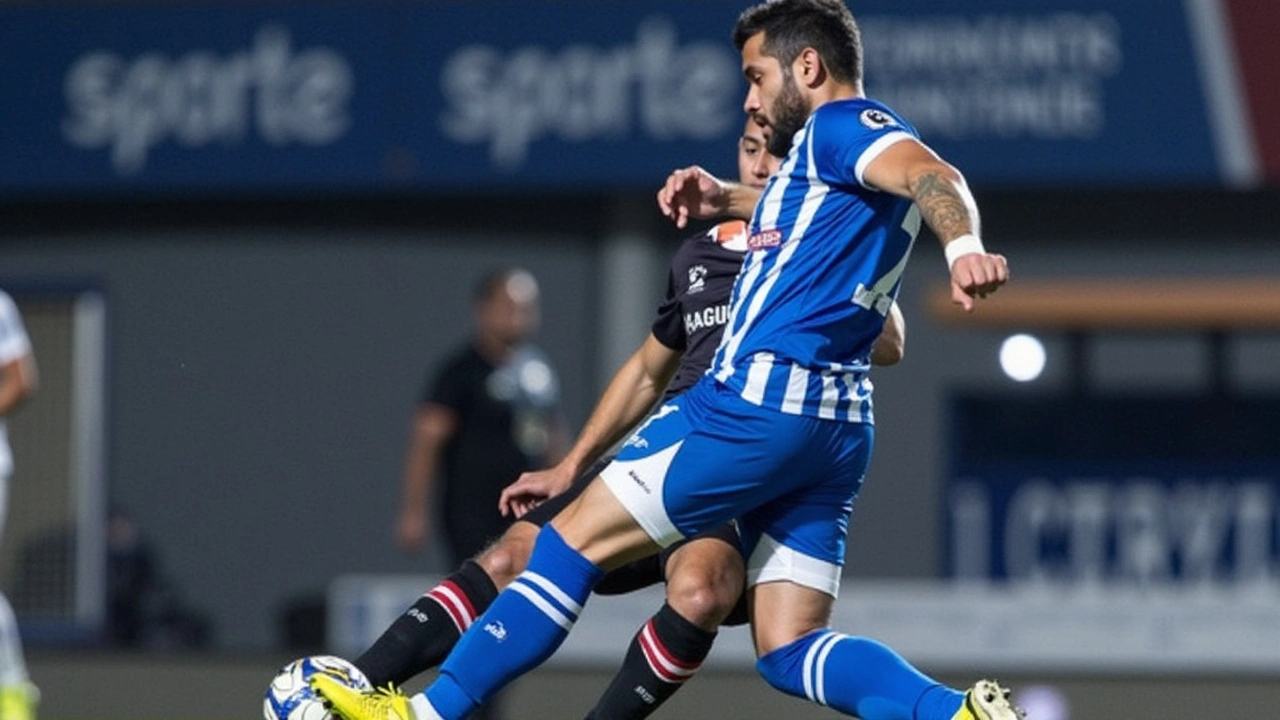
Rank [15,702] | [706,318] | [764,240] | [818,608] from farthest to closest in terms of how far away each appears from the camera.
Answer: [15,702]
[706,318]
[818,608]
[764,240]

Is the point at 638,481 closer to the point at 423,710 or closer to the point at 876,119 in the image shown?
the point at 423,710

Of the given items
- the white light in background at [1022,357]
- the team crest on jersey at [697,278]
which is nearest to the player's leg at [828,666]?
the team crest on jersey at [697,278]

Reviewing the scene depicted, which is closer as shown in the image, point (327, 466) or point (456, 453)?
point (456, 453)

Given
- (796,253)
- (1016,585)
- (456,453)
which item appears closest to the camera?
(796,253)

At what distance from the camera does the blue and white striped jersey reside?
6.09m

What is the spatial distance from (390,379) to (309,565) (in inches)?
45.1

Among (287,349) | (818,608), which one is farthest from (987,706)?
(287,349)

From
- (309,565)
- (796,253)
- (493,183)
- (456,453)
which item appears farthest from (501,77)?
(796,253)

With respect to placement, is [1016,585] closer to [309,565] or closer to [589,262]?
[589,262]

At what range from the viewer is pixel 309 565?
1556 centimetres

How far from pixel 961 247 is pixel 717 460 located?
90 centimetres

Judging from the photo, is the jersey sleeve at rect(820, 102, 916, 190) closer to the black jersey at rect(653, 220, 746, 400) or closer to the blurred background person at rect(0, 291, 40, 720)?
the black jersey at rect(653, 220, 746, 400)

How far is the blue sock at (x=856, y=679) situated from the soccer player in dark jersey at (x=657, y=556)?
22 cm

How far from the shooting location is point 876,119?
593cm
